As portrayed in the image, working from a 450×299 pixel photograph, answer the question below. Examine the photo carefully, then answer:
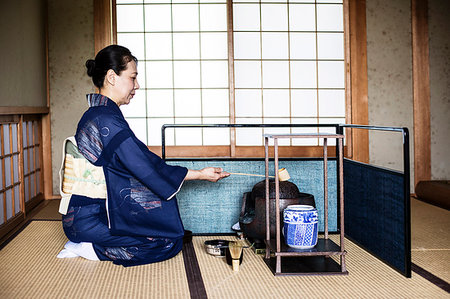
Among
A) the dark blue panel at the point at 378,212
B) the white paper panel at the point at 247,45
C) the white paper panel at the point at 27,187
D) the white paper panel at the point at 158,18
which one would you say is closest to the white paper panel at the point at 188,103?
the white paper panel at the point at 247,45

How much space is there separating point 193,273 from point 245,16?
346 cm

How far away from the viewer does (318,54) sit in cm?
562

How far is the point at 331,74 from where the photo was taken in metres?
5.64

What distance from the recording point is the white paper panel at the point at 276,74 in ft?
18.2

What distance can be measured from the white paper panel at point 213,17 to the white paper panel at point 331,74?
1164 mm

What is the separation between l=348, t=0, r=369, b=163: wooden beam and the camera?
5.52 meters

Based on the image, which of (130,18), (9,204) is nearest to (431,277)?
(9,204)

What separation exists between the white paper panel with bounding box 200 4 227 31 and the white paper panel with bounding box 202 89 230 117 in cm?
67

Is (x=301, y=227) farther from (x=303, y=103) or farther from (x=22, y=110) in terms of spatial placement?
(x=303, y=103)

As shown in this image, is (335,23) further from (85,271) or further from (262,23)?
(85,271)

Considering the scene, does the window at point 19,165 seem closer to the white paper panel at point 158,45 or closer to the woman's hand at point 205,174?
the white paper panel at point 158,45

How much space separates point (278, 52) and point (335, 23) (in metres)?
0.71

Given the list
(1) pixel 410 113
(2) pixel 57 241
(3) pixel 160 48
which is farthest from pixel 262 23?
(2) pixel 57 241

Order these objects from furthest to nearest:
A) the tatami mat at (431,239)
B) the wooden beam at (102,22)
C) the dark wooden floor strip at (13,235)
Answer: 1. the wooden beam at (102,22)
2. the dark wooden floor strip at (13,235)
3. the tatami mat at (431,239)
